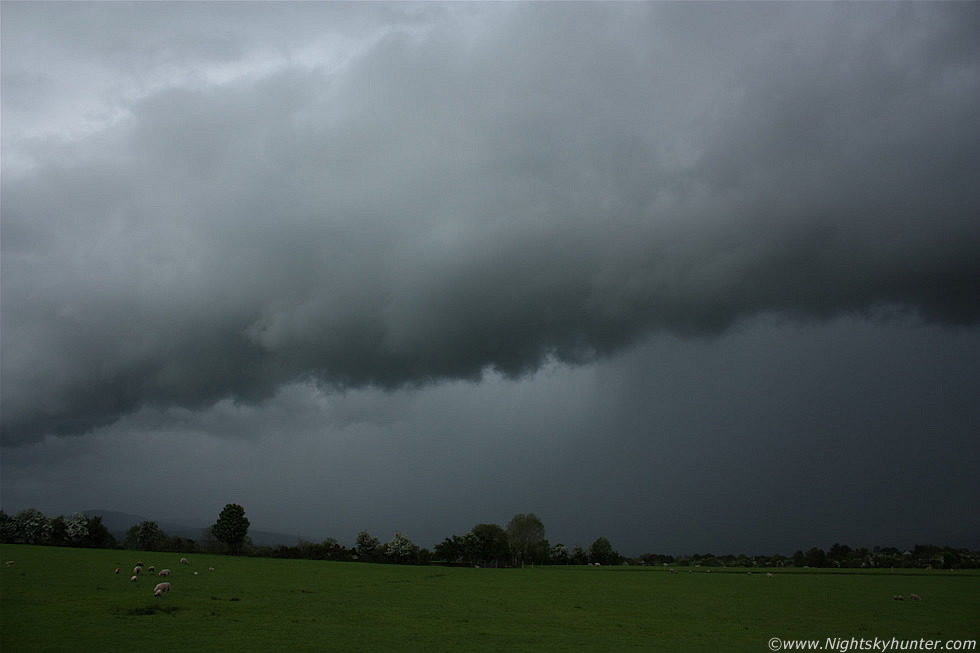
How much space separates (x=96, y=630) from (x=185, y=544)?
118 m

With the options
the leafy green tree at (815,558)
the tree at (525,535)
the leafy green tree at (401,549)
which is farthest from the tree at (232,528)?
the leafy green tree at (815,558)

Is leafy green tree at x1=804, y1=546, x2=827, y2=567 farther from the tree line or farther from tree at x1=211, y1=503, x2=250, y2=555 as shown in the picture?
tree at x1=211, y1=503, x2=250, y2=555

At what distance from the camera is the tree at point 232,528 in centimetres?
12175

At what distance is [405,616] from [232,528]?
101921 millimetres

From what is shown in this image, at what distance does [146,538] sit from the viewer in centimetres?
12525

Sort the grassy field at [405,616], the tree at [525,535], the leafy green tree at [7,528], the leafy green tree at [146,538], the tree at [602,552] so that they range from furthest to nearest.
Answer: the tree at [602,552] → the tree at [525,535] → the leafy green tree at [146,538] → the leafy green tree at [7,528] → the grassy field at [405,616]

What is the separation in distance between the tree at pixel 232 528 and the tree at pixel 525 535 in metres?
64.5

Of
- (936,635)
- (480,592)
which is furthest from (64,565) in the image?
(936,635)

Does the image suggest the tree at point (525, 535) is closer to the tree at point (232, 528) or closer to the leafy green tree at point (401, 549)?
the leafy green tree at point (401, 549)

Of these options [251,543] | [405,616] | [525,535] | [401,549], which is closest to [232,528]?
[251,543]

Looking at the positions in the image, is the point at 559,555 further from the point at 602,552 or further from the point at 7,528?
the point at 7,528

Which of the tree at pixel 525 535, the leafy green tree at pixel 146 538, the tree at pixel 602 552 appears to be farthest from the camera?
the tree at pixel 602 552

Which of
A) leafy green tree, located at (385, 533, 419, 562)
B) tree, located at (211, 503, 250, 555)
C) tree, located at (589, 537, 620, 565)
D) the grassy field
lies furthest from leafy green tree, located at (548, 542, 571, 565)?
the grassy field

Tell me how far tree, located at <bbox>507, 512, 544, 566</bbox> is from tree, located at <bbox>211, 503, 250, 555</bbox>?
64.5m
